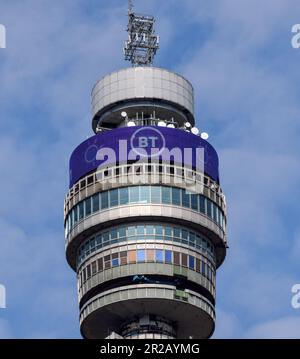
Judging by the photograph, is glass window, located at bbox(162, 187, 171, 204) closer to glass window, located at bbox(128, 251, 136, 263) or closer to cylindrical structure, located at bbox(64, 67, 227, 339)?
cylindrical structure, located at bbox(64, 67, 227, 339)

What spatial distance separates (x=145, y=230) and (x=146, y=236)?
2.98ft

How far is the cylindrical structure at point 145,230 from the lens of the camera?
18612 centimetres

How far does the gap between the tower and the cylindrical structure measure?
0.14 m

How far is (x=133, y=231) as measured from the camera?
187875 millimetres

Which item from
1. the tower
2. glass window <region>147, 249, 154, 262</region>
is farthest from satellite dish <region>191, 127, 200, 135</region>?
glass window <region>147, 249, 154, 262</region>

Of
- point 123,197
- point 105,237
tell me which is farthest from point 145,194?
point 105,237

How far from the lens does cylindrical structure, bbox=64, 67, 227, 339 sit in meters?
186

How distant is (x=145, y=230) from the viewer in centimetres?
18775

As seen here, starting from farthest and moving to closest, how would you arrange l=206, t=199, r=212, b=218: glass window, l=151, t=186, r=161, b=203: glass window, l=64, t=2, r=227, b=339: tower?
1. l=206, t=199, r=212, b=218: glass window
2. l=151, t=186, r=161, b=203: glass window
3. l=64, t=2, r=227, b=339: tower

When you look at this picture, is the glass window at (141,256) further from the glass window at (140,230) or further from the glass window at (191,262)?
the glass window at (191,262)

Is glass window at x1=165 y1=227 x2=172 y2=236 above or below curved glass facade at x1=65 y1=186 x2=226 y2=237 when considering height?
below

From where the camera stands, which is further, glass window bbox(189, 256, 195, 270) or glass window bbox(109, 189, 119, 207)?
glass window bbox(109, 189, 119, 207)

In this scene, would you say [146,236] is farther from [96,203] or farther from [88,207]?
[88,207]
